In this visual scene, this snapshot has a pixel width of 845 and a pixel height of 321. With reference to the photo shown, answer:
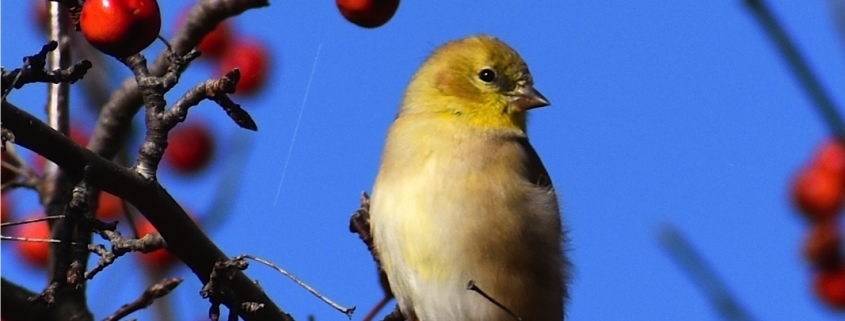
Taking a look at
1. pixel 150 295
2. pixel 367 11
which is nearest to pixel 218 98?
pixel 150 295

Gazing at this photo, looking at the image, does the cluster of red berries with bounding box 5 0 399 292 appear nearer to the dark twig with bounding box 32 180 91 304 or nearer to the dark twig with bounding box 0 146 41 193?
the dark twig with bounding box 0 146 41 193

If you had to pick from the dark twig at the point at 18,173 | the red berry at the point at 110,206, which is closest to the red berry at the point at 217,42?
the red berry at the point at 110,206

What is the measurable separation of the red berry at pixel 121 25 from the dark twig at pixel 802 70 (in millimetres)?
1414

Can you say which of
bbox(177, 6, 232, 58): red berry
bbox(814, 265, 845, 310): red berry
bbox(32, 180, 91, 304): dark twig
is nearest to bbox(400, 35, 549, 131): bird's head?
bbox(177, 6, 232, 58): red berry

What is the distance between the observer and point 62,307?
12.4 feet

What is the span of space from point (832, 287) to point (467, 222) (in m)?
1.51

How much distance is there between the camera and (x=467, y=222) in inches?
155

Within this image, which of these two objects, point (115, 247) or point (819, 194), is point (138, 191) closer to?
point (115, 247)

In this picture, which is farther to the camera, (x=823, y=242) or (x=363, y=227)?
(x=823, y=242)

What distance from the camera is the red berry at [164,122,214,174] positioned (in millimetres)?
5371

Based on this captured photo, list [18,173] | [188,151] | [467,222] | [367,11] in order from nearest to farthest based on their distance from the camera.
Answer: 1. [367,11]
2. [467,222]
3. [18,173]
4. [188,151]

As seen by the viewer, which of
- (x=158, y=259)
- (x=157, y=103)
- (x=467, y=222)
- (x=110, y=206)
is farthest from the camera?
(x=110, y=206)

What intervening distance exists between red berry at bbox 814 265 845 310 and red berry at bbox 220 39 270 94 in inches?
90.9

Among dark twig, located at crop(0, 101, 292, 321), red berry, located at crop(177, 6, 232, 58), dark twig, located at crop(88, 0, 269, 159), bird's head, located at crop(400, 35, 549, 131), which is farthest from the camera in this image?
red berry, located at crop(177, 6, 232, 58)
